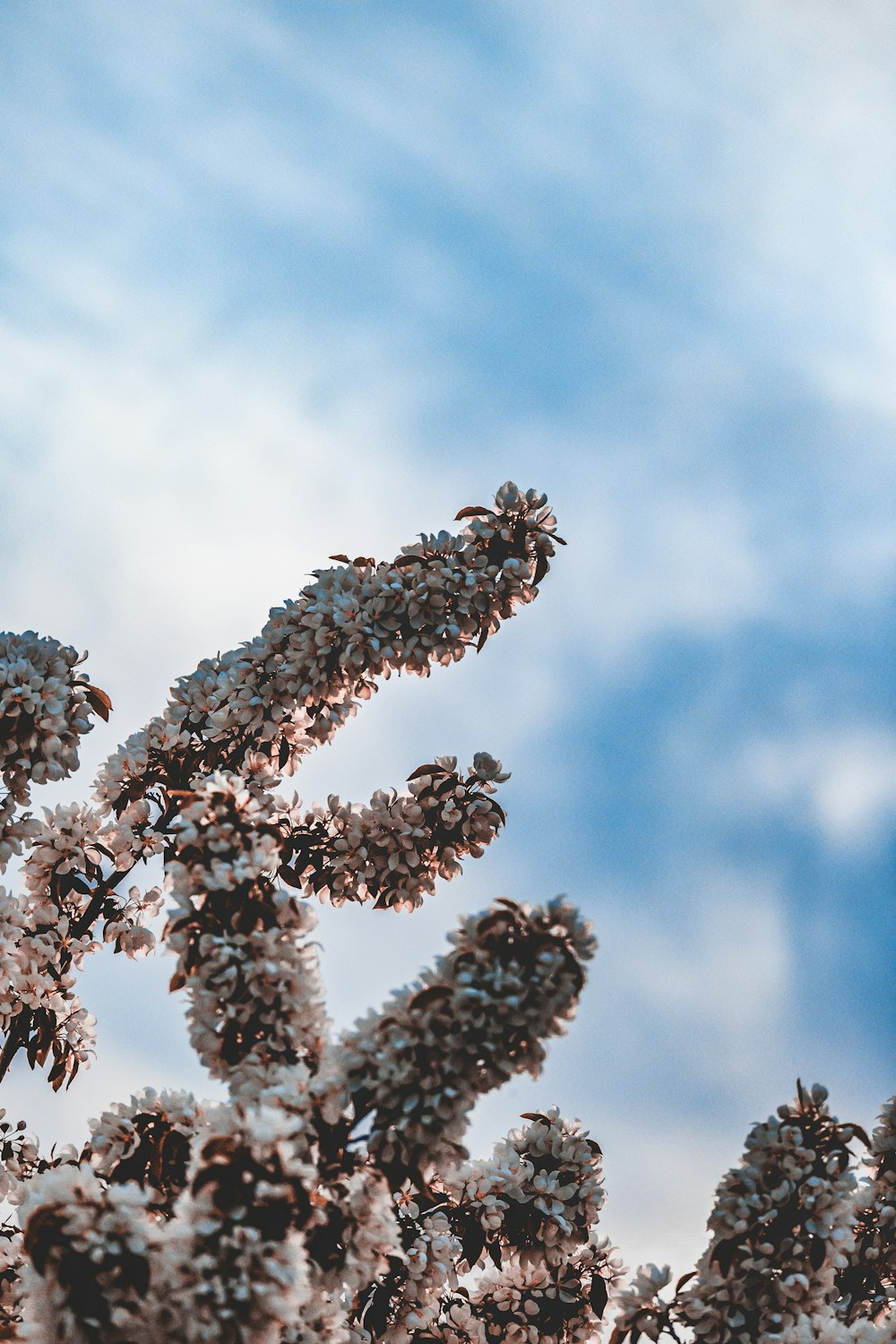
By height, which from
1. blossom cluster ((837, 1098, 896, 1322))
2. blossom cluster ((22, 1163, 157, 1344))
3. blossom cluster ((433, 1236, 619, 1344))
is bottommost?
blossom cluster ((22, 1163, 157, 1344))

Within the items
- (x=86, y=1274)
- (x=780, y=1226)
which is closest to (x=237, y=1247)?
(x=86, y=1274)

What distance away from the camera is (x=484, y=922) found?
344 centimetres

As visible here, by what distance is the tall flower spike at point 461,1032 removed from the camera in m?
3.32

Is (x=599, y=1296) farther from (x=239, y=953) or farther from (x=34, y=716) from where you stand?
(x=34, y=716)

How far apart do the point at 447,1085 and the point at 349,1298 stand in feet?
8.92

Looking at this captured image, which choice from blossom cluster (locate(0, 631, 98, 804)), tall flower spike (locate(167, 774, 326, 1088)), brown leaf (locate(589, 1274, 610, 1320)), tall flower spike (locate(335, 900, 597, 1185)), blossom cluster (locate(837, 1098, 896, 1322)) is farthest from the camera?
brown leaf (locate(589, 1274, 610, 1320))

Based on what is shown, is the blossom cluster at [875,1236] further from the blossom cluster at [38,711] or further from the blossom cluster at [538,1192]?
the blossom cluster at [38,711]

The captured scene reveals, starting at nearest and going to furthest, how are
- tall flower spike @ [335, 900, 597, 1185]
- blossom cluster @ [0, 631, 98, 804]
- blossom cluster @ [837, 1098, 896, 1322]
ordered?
tall flower spike @ [335, 900, 597, 1185]
blossom cluster @ [0, 631, 98, 804]
blossom cluster @ [837, 1098, 896, 1322]

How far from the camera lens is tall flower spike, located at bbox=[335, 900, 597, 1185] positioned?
3322mm

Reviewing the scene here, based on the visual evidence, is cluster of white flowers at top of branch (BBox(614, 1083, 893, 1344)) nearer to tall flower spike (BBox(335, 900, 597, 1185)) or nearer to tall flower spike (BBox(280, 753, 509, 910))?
tall flower spike (BBox(335, 900, 597, 1185))

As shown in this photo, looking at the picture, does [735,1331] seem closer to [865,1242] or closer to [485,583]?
[865,1242]

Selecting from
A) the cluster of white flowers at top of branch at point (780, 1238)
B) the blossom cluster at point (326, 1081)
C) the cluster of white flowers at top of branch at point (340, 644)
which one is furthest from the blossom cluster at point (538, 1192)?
the cluster of white flowers at top of branch at point (340, 644)

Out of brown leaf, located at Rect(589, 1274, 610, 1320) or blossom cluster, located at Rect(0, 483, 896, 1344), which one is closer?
blossom cluster, located at Rect(0, 483, 896, 1344)

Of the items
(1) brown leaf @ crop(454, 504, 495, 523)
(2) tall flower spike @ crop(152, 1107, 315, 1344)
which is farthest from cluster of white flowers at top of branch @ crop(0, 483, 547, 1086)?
(2) tall flower spike @ crop(152, 1107, 315, 1344)
